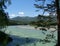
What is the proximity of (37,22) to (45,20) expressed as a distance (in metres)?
0.27

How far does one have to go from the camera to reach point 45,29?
578 cm

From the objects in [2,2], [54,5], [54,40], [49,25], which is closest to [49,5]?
[54,5]

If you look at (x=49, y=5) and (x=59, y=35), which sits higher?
(x=49, y=5)

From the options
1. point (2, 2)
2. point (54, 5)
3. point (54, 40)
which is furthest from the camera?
point (2, 2)

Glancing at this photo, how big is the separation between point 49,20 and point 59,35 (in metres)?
0.98

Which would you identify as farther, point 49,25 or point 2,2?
point 2,2

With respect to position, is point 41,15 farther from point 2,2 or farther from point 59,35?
point 2,2

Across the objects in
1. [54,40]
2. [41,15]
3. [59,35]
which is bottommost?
[54,40]

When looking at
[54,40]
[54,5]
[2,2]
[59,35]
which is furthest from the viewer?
[2,2]

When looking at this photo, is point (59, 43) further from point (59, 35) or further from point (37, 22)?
point (37, 22)

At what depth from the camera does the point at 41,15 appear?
585 centimetres

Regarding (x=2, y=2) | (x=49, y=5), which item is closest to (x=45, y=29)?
(x=49, y=5)

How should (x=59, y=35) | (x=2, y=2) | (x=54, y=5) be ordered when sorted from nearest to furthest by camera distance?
(x=59, y=35) → (x=54, y=5) → (x=2, y=2)

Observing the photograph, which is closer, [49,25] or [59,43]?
[59,43]
